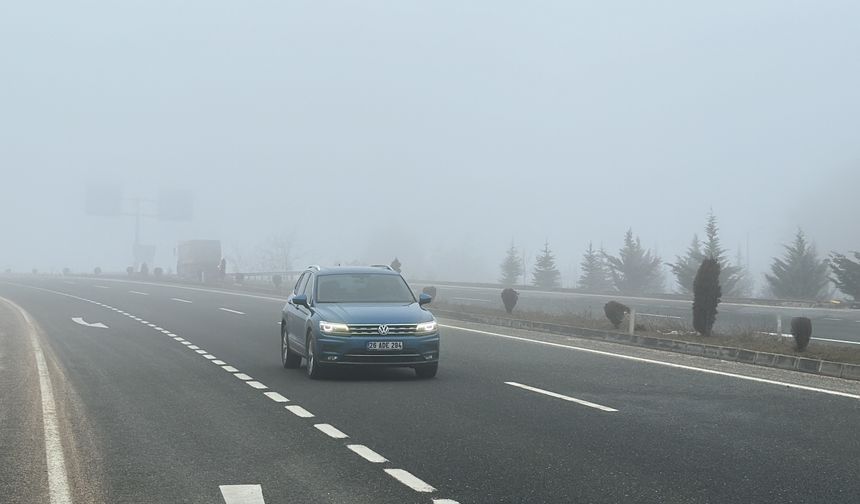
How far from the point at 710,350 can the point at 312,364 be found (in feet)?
28.3

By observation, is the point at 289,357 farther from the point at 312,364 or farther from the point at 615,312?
the point at 615,312

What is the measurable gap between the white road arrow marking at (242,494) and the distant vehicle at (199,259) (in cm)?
6274

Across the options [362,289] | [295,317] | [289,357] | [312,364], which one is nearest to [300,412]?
[312,364]

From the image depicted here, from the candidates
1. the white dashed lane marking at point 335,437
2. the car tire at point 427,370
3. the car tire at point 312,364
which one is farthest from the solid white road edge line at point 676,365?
the car tire at point 312,364

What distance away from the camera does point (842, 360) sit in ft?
51.7

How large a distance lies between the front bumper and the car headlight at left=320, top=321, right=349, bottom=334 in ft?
0.27

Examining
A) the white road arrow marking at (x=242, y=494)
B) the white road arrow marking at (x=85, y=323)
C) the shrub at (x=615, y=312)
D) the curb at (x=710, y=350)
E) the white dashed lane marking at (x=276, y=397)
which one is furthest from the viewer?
the white road arrow marking at (x=85, y=323)

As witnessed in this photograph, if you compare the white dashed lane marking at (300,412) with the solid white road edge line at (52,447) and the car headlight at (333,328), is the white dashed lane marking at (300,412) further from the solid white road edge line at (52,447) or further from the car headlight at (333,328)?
the solid white road edge line at (52,447)

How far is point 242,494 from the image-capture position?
643cm

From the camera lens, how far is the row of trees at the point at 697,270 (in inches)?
1797

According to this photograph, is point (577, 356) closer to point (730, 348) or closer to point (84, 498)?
point (730, 348)

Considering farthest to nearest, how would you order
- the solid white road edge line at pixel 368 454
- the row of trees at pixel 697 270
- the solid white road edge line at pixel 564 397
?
the row of trees at pixel 697 270 → the solid white road edge line at pixel 564 397 → the solid white road edge line at pixel 368 454

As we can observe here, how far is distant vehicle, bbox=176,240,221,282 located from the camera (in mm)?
69375

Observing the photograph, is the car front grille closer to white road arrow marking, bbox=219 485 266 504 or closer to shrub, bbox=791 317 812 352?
white road arrow marking, bbox=219 485 266 504
